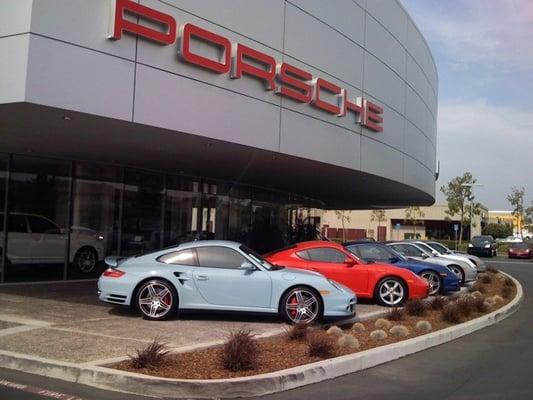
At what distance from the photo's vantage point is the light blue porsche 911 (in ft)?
32.5

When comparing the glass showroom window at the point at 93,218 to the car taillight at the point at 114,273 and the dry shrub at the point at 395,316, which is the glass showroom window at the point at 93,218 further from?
the dry shrub at the point at 395,316

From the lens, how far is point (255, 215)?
79.2 ft

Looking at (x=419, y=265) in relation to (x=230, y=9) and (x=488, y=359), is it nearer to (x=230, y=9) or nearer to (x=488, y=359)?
(x=488, y=359)

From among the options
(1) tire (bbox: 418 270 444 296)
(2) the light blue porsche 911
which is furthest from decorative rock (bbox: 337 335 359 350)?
(1) tire (bbox: 418 270 444 296)

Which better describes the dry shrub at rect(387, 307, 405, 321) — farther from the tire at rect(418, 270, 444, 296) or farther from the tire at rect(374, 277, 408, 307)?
the tire at rect(418, 270, 444, 296)

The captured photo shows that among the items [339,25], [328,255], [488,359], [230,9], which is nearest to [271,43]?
[230,9]

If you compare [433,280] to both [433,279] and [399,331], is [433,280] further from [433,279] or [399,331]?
[399,331]

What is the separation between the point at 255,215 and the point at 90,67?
14.7m

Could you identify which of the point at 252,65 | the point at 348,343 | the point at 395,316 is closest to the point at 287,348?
the point at 348,343

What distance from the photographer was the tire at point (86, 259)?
1667 cm

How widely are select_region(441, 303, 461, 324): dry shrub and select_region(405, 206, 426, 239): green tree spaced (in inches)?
2314

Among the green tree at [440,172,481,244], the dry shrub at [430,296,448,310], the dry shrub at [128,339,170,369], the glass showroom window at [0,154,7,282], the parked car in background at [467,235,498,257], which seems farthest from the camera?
the green tree at [440,172,481,244]

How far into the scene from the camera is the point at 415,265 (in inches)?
606

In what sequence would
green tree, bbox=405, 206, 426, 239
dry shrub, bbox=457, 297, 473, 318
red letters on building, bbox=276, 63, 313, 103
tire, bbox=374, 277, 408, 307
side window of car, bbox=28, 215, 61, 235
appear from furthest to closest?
green tree, bbox=405, 206, 426, 239 → side window of car, bbox=28, 215, 61, 235 → red letters on building, bbox=276, 63, 313, 103 → tire, bbox=374, 277, 408, 307 → dry shrub, bbox=457, 297, 473, 318
